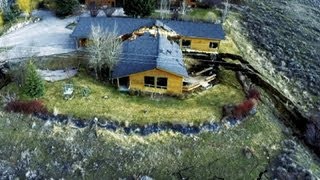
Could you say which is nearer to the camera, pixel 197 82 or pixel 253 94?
pixel 253 94

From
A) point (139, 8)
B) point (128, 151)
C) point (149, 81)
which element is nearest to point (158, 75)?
point (149, 81)

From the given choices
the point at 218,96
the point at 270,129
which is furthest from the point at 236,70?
the point at 270,129

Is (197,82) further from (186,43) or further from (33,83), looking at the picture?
(33,83)

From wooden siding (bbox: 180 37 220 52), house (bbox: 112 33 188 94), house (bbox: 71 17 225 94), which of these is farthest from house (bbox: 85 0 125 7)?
house (bbox: 112 33 188 94)

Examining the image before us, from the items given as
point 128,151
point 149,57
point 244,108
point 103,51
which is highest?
point 103,51

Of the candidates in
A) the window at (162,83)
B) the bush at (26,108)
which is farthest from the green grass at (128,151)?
the window at (162,83)

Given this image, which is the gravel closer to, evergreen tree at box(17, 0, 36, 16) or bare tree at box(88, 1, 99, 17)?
bare tree at box(88, 1, 99, 17)

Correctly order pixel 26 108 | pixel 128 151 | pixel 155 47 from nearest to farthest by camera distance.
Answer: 1. pixel 128 151
2. pixel 26 108
3. pixel 155 47
